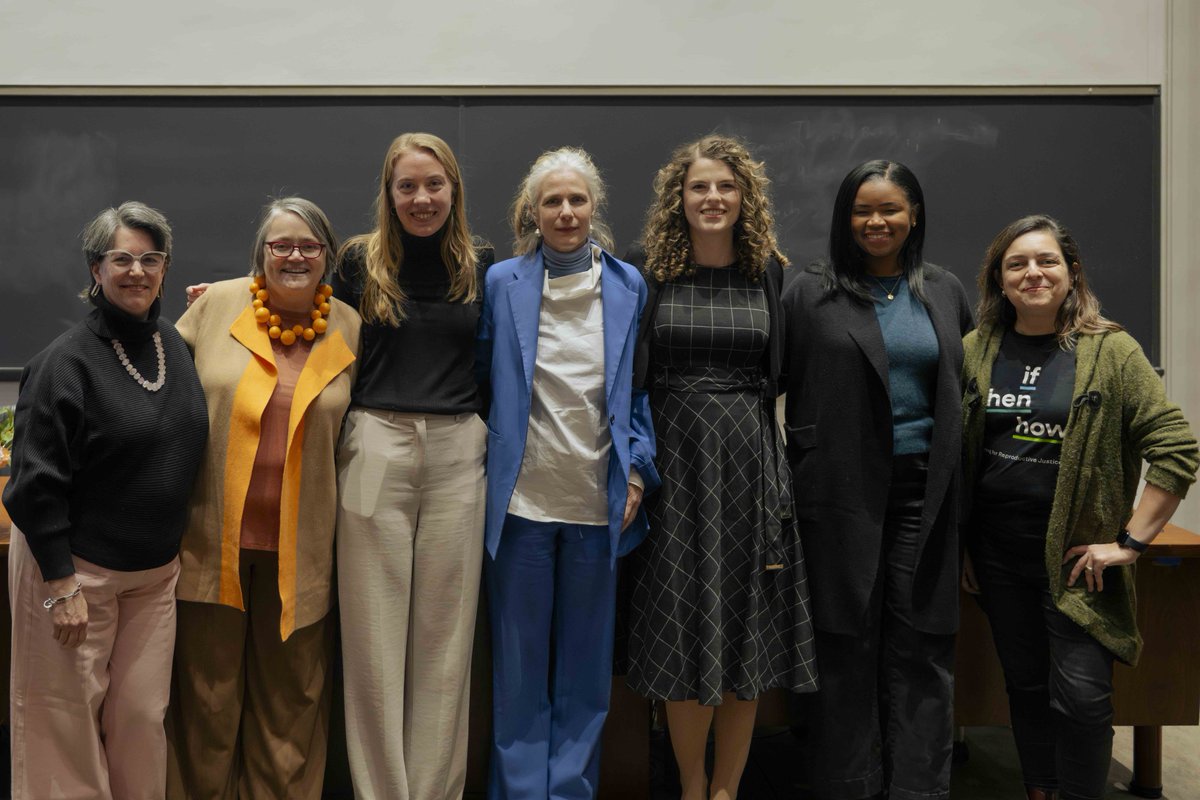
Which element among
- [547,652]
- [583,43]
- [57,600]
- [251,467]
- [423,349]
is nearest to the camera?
[57,600]

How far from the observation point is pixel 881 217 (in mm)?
2150

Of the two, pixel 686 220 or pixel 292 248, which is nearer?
pixel 292 248

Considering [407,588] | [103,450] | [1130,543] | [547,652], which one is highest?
Answer: [103,450]

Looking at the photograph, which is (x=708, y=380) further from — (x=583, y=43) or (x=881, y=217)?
(x=583, y=43)

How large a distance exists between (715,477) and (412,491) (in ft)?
2.35

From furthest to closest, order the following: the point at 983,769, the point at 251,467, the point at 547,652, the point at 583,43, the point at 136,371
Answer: the point at 583,43 → the point at 983,769 → the point at 547,652 → the point at 251,467 → the point at 136,371

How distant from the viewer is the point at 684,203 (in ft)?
7.15

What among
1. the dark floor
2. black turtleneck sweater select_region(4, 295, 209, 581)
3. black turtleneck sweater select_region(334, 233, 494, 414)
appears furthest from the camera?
the dark floor

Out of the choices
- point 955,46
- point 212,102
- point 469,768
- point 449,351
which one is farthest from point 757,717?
point 212,102

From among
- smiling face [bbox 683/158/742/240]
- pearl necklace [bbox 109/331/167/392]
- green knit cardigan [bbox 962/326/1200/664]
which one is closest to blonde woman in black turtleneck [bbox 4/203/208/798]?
pearl necklace [bbox 109/331/167/392]

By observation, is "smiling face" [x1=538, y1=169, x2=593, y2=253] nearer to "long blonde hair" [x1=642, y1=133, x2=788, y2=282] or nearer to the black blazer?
"long blonde hair" [x1=642, y1=133, x2=788, y2=282]

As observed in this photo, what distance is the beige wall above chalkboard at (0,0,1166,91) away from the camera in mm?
3543

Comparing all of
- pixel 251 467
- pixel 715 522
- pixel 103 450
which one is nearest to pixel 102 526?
pixel 103 450

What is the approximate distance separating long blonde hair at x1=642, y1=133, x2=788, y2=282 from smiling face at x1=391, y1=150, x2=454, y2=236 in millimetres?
526
